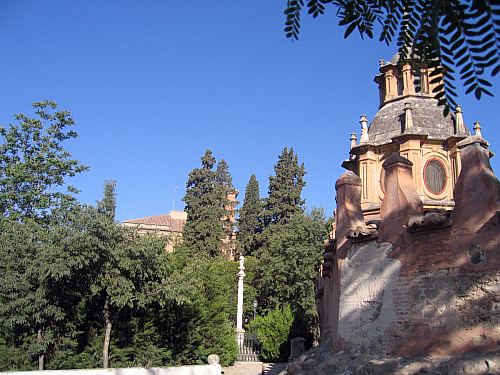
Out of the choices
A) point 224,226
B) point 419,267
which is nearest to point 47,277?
point 419,267

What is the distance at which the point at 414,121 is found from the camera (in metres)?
21.7

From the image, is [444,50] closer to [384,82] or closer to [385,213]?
[385,213]

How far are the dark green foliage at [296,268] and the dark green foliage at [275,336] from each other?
4709mm

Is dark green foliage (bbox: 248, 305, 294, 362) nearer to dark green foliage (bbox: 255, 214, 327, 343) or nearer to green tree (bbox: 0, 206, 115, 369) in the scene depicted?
dark green foliage (bbox: 255, 214, 327, 343)

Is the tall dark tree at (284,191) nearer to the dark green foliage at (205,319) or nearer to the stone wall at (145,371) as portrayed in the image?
the dark green foliage at (205,319)

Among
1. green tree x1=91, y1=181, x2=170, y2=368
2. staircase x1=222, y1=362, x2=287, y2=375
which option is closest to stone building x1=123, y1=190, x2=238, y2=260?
staircase x1=222, y1=362, x2=287, y2=375

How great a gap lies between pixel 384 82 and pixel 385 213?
17018 millimetres

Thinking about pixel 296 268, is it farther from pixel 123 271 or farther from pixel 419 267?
pixel 419 267

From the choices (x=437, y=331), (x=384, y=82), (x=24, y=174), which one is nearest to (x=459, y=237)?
(x=437, y=331)

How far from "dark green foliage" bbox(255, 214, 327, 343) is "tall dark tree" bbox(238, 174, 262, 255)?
9.12 m

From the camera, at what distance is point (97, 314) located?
1902cm

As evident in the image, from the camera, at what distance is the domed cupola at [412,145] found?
20.9 meters

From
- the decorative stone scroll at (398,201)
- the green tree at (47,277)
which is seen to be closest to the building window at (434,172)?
the decorative stone scroll at (398,201)

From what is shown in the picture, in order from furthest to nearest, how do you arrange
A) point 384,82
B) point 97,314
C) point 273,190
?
point 273,190, point 384,82, point 97,314
